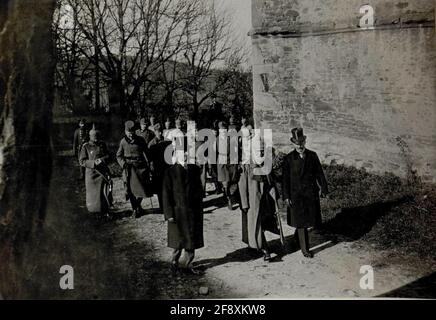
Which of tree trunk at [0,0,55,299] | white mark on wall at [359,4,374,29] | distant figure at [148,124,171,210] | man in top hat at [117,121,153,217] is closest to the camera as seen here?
tree trunk at [0,0,55,299]

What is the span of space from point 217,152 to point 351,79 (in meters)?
3.18

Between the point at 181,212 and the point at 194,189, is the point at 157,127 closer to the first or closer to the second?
the point at 194,189

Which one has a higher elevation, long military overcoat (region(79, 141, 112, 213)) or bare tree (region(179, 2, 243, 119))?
bare tree (region(179, 2, 243, 119))

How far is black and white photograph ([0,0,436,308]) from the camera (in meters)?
5.32

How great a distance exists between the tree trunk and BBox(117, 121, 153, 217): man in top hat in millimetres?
2260

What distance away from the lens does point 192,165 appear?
19.2 feet

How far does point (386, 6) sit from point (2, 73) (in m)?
6.61

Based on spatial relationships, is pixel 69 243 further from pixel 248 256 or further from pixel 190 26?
pixel 190 26

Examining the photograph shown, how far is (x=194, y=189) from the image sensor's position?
5.81 meters

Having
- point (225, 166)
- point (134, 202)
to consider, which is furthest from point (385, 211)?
point (134, 202)

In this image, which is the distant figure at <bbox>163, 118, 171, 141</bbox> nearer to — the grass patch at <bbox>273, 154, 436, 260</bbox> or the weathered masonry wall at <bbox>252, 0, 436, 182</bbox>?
the grass patch at <bbox>273, 154, 436, 260</bbox>

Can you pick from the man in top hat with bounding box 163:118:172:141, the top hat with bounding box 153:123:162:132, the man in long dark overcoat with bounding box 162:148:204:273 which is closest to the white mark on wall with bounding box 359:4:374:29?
the man in top hat with bounding box 163:118:172:141

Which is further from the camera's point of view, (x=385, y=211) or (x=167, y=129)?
(x=167, y=129)
